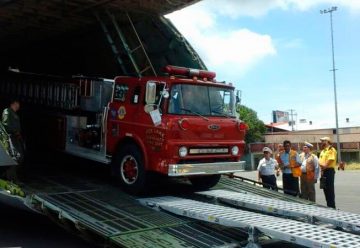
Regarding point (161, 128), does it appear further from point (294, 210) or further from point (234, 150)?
point (294, 210)

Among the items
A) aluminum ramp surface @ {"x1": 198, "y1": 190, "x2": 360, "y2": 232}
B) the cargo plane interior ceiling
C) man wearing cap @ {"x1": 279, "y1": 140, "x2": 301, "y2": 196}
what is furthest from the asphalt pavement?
the cargo plane interior ceiling

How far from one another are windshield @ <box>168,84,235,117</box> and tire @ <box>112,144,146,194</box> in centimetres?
107

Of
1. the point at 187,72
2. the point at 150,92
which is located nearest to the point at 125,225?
the point at 150,92

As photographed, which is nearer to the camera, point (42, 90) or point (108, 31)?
point (108, 31)

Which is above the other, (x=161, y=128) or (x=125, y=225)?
(x=161, y=128)

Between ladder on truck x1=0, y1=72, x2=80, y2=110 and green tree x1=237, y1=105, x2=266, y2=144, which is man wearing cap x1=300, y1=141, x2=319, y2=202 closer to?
ladder on truck x1=0, y1=72, x2=80, y2=110

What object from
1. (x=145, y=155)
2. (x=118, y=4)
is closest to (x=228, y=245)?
(x=145, y=155)

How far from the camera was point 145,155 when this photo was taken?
26.8ft

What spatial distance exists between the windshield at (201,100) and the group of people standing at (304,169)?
242cm

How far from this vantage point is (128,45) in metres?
10.8

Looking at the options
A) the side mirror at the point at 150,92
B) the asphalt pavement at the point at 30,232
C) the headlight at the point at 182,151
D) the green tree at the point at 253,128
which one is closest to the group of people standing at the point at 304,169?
the asphalt pavement at the point at 30,232

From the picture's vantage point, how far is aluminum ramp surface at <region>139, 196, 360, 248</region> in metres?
5.46

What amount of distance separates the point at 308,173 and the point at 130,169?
4573mm

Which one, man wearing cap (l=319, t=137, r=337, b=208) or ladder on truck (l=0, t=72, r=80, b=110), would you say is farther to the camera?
ladder on truck (l=0, t=72, r=80, b=110)
